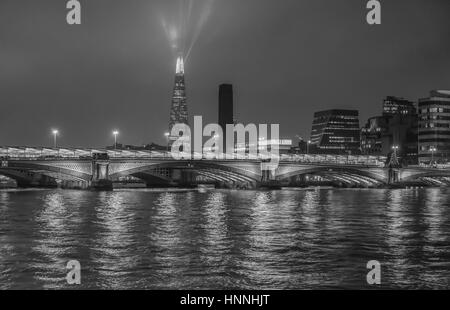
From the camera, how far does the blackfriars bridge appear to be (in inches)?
3910

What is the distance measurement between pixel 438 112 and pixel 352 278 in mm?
189746

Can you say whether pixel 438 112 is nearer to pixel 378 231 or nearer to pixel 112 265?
pixel 378 231

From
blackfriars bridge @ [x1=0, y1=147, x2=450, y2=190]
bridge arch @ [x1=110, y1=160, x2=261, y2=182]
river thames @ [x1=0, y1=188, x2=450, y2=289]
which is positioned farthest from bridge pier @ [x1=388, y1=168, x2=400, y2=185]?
river thames @ [x1=0, y1=188, x2=450, y2=289]

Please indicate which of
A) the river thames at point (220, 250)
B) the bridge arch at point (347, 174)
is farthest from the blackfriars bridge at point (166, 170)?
the river thames at point (220, 250)

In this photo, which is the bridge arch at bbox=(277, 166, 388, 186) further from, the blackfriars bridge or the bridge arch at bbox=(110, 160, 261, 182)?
the bridge arch at bbox=(110, 160, 261, 182)

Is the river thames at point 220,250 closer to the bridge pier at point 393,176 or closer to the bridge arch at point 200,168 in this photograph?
Answer: the bridge arch at point 200,168

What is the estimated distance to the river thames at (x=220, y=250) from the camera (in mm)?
22234

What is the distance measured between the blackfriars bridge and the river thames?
163 feet

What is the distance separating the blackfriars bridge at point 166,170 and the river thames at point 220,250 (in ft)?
163

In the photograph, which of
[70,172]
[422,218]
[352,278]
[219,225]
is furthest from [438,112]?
[352,278]

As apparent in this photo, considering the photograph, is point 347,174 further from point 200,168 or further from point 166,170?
point 166,170

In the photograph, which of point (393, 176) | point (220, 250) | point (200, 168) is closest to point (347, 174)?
point (393, 176)

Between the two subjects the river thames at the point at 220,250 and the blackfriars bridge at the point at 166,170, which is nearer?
the river thames at the point at 220,250

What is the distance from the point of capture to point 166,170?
16188 centimetres
